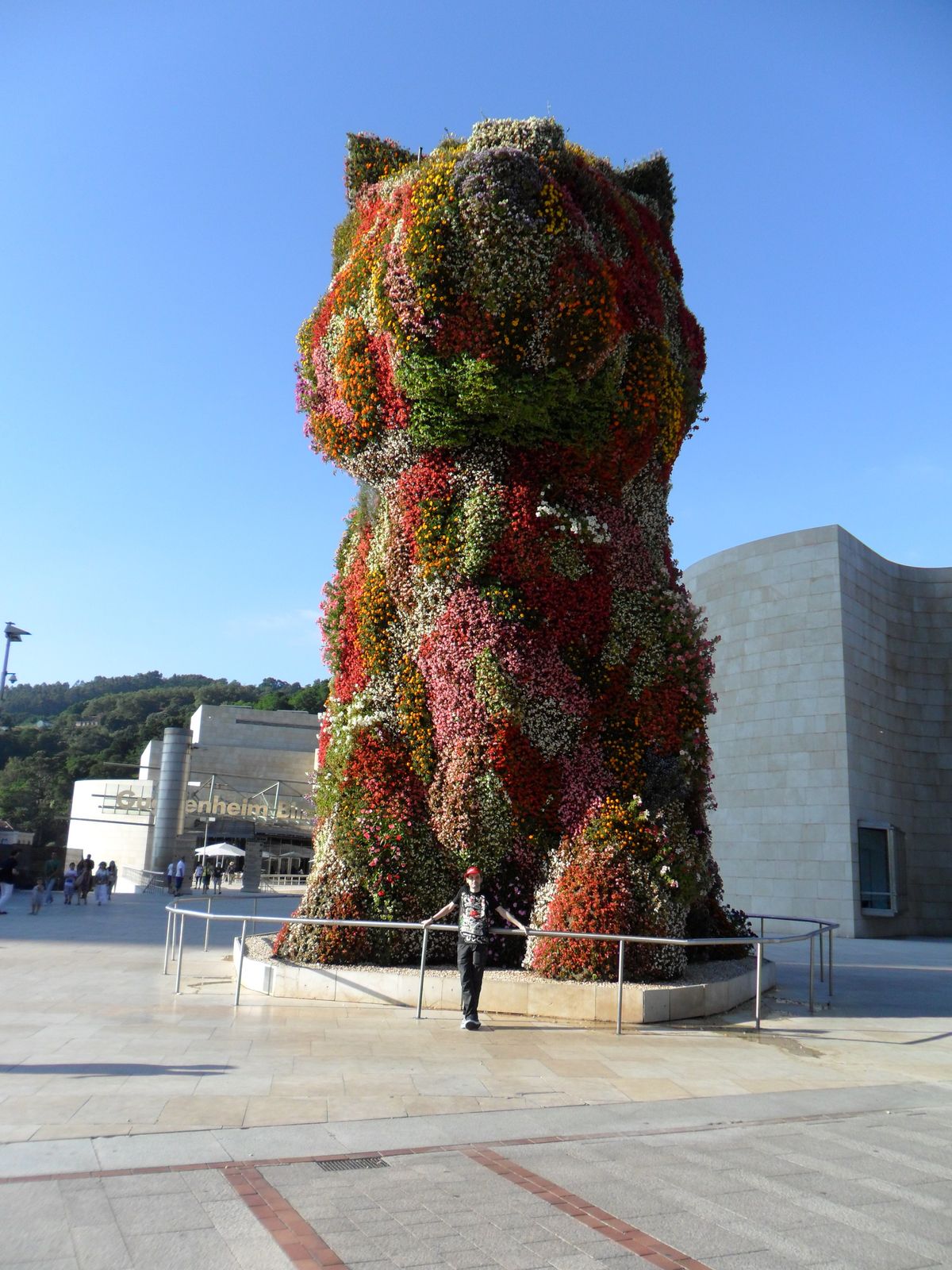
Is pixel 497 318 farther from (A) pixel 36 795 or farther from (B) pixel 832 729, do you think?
(A) pixel 36 795

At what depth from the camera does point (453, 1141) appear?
5875 millimetres

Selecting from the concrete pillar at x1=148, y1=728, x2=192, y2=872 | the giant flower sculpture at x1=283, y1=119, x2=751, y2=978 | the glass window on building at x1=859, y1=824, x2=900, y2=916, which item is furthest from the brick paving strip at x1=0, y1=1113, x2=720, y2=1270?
the concrete pillar at x1=148, y1=728, x2=192, y2=872

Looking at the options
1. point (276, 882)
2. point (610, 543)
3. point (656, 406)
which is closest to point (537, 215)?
point (656, 406)

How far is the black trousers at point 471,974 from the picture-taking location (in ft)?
32.5

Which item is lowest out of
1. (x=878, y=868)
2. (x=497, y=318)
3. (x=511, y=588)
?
(x=878, y=868)

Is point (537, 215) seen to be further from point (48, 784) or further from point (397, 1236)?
point (48, 784)

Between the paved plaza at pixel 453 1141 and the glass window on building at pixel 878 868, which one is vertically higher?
the glass window on building at pixel 878 868

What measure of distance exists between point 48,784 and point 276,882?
47089 mm

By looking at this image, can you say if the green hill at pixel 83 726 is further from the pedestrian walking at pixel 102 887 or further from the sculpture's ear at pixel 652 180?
the sculpture's ear at pixel 652 180

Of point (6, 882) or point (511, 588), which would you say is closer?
point (511, 588)

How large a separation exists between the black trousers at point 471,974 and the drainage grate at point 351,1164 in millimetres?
4529

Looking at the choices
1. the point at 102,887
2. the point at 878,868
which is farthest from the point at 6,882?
the point at 878,868

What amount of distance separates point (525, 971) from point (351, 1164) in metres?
6.42

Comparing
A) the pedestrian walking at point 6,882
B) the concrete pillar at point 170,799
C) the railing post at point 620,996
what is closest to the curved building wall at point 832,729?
the railing post at point 620,996
